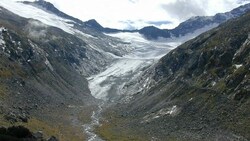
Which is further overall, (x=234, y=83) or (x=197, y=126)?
(x=234, y=83)

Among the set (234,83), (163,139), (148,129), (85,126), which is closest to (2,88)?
(85,126)


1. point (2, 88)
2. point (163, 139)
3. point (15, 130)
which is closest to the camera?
point (15, 130)

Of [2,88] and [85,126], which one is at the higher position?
[2,88]

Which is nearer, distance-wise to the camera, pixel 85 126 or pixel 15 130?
pixel 15 130

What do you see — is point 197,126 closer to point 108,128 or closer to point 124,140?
point 124,140

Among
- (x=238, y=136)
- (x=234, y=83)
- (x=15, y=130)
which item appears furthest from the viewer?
(x=234, y=83)

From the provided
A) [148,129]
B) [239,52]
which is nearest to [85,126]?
[148,129]

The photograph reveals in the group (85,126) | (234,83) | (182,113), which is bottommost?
(85,126)

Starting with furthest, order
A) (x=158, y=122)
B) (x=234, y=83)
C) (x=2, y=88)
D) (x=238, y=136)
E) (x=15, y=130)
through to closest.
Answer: (x=2, y=88) → (x=158, y=122) → (x=234, y=83) → (x=238, y=136) → (x=15, y=130)

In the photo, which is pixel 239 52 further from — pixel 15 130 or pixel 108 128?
pixel 15 130
